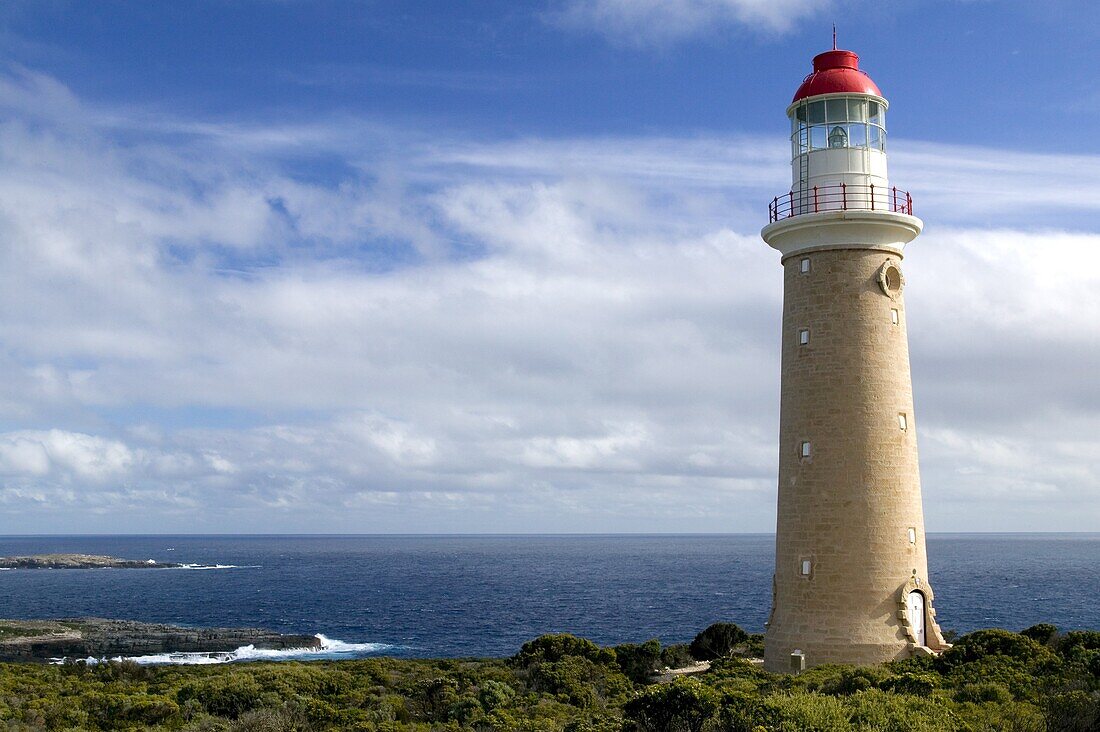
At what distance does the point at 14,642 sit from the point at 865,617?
162ft

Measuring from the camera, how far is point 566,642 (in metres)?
24.3

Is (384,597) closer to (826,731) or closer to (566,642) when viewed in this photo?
(566,642)

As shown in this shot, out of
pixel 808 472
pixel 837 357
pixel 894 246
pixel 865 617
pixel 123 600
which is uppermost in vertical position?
pixel 894 246

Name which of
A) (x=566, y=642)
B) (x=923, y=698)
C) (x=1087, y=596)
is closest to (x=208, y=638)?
(x=566, y=642)

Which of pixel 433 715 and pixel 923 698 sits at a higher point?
pixel 923 698

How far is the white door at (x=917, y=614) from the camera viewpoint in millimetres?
18031

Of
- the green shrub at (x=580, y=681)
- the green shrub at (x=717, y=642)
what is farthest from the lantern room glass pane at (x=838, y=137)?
the green shrub at (x=717, y=642)

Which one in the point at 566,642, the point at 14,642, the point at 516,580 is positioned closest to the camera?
the point at 566,642

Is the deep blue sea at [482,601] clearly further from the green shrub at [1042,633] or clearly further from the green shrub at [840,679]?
the green shrub at [840,679]

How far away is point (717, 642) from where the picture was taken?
87.8 ft

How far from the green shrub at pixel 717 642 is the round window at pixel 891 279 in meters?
11.6

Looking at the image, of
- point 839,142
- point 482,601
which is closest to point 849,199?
point 839,142

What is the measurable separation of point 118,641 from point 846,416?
156ft

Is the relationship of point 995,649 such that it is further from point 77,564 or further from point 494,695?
Result: point 77,564
